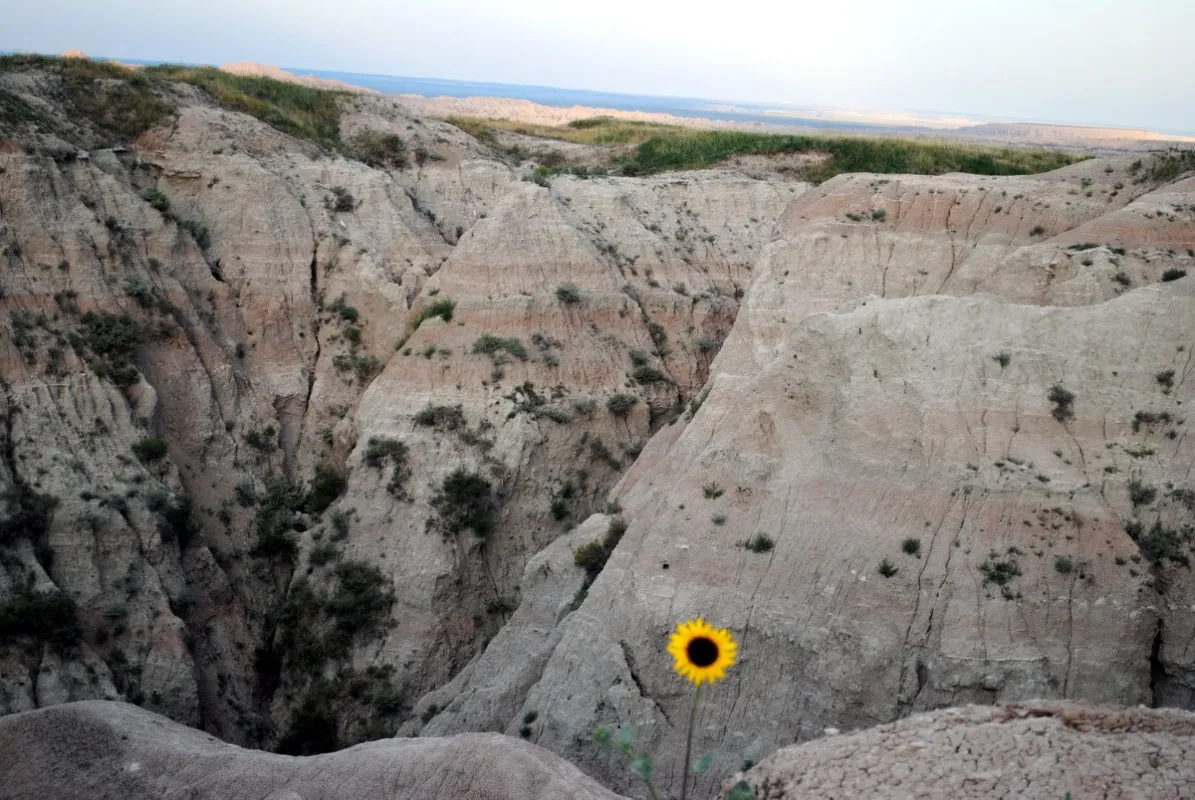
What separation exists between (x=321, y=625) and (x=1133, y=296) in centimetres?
1967

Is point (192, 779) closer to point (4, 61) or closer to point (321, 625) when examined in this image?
point (321, 625)

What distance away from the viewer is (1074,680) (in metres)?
15.8

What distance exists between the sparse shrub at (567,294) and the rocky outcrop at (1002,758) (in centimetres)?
1867

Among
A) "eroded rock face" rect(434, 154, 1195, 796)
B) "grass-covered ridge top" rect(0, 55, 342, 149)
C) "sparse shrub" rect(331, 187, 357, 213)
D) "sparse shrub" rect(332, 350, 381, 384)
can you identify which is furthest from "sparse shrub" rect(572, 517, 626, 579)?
"grass-covered ridge top" rect(0, 55, 342, 149)

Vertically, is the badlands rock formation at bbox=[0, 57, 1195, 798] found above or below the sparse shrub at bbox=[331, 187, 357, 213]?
below

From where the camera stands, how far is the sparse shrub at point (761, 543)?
60.2 feet

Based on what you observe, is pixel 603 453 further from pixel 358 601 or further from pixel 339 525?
pixel 358 601

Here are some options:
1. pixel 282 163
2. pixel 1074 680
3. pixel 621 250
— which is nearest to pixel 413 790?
pixel 1074 680

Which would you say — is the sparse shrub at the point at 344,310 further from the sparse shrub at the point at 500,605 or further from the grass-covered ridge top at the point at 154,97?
the sparse shrub at the point at 500,605

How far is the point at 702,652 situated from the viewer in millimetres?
8758

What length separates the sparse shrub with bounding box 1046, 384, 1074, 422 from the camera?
17469 millimetres

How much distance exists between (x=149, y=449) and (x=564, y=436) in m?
10.8

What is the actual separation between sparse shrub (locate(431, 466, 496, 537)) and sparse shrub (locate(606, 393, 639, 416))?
432 centimetres

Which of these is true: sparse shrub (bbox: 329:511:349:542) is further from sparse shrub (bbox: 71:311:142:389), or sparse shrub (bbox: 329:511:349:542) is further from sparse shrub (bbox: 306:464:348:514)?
sparse shrub (bbox: 71:311:142:389)
